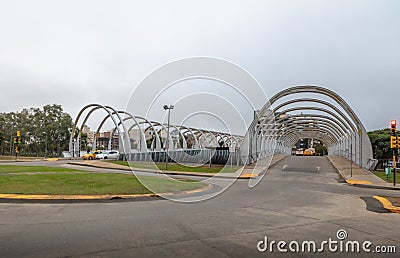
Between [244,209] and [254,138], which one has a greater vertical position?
[254,138]

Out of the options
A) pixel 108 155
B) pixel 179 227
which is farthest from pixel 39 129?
pixel 179 227

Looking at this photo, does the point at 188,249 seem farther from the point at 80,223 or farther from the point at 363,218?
the point at 363,218

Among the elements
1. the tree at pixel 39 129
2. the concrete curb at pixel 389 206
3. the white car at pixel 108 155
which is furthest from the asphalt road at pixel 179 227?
the tree at pixel 39 129

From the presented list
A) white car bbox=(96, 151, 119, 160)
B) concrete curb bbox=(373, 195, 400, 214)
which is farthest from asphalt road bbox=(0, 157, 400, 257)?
white car bbox=(96, 151, 119, 160)

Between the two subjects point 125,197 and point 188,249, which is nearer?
point 188,249

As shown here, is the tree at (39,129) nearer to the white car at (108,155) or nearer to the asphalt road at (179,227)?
the white car at (108,155)

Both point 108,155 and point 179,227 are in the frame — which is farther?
point 108,155

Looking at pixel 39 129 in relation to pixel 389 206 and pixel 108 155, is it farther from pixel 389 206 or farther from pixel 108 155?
pixel 389 206

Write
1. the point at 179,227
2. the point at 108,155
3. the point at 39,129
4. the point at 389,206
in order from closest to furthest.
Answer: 1. the point at 179,227
2. the point at 389,206
3. the point at 108,155
4. the point at 39,129

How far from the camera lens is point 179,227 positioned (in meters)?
7.45

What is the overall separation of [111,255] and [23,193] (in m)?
8.48

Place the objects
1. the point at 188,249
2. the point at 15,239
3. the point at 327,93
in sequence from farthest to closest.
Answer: the point at 327,93 < the point at 15,239 < the point at 188,249

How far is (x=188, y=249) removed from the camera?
570cm

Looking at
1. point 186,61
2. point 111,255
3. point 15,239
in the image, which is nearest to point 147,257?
point 111,255
